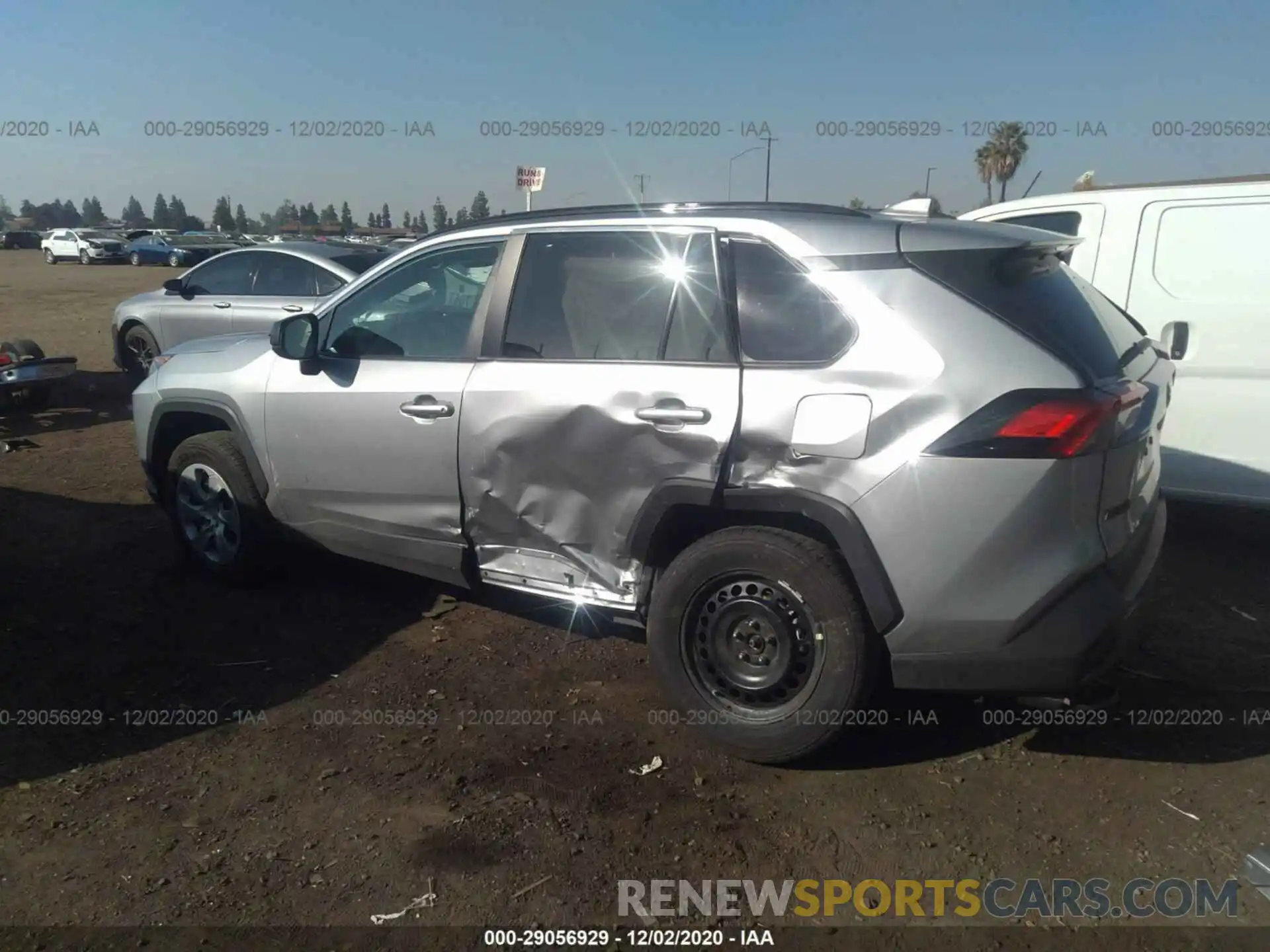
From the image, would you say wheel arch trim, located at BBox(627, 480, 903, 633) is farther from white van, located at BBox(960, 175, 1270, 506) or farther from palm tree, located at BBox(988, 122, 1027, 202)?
palm tree, located at BBox(988, 122, 1027, 202)

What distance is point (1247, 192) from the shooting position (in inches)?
206

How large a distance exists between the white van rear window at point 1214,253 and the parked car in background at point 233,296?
21.4 ft

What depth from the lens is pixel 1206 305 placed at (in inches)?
213

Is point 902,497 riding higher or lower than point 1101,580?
higher

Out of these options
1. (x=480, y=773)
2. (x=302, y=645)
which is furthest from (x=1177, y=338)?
(x=302, y=645)

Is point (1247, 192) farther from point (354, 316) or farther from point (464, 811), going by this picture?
point (464, 811)

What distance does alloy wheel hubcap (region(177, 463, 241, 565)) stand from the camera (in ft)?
16.5

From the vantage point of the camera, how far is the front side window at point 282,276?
9.22 m

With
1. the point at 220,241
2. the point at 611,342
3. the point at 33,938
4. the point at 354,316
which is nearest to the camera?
the point at 33,938

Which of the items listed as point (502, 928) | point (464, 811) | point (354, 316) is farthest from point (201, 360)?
point (502, 928)

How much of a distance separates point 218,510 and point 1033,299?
410 centimetres

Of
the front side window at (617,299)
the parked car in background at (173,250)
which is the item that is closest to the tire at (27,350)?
the front side window at (617,299)

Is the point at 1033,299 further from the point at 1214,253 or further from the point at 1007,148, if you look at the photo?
the point at 1007,148

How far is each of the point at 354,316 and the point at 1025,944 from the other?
3.75m
